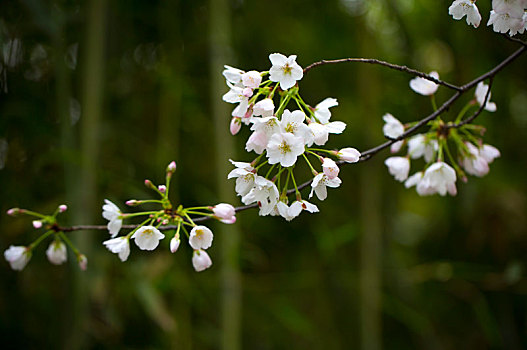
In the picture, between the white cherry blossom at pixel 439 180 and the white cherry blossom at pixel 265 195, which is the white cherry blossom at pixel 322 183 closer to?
the white cherry blossom at pixel 265 195

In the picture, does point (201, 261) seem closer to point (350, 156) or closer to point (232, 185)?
point (350, 156)

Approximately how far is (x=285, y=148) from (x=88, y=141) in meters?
0.44

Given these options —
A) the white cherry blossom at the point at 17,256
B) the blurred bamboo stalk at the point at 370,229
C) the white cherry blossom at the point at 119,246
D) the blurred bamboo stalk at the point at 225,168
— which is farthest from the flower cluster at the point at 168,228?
the blurred bamboo stalk at the point at 370,229

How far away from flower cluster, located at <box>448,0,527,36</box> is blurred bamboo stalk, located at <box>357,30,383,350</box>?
455mm

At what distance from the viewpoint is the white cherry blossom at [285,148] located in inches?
10.0

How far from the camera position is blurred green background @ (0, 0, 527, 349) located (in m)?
0.63

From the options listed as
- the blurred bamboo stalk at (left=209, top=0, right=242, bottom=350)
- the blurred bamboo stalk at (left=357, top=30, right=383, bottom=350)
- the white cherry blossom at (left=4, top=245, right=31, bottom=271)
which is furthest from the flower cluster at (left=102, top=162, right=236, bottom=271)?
the blurred bamboo stalk at (left=357, top=30, right=383, bottom=350)

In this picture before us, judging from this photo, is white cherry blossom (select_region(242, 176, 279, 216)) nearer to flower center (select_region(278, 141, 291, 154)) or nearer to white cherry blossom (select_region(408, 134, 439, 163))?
flower center (select_region(278, 141, 291, 154))

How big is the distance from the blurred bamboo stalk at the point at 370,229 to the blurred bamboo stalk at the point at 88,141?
420mm

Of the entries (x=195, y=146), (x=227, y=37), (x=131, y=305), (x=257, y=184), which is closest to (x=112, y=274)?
(x=131, y=305)

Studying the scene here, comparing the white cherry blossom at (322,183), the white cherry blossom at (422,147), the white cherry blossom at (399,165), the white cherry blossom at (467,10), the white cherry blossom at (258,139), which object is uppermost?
the white cherry blossom at (467,10)

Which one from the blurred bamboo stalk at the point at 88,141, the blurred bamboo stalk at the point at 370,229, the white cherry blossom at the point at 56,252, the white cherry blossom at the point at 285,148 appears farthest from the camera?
the blurred bamboo stalk at the point at 370,229

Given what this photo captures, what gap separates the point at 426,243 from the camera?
37.0 inches

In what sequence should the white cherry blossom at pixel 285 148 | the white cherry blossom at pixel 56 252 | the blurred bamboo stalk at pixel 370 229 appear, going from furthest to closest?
the blurred bamboo stalk at pixel 370 229
the white cherry blossom at pixel 56 252
the white cherry blossom at pixel 285 148
